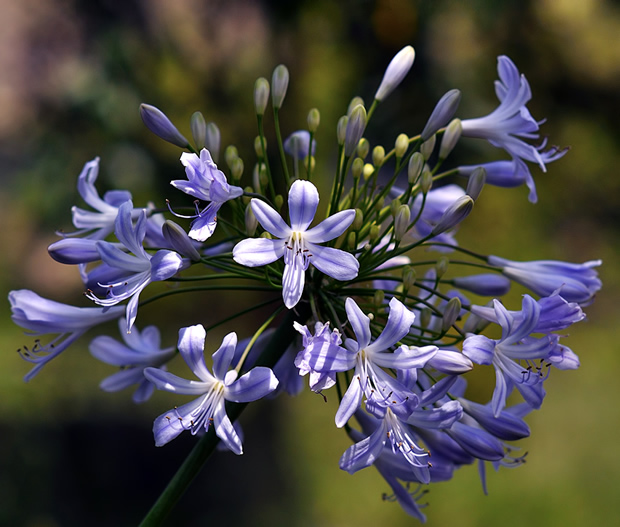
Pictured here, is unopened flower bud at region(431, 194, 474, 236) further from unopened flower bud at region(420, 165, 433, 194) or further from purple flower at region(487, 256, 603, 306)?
purple flower at region(487, 256, 603, 306)

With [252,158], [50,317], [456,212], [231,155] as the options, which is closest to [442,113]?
[456,212]

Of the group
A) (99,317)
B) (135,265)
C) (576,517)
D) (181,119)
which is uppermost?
(135,265)

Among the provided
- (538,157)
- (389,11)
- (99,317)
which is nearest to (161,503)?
(99,317)

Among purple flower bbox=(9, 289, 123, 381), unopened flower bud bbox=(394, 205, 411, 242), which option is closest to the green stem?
unopened flower bud bbox=(394, 205, 411, 242)

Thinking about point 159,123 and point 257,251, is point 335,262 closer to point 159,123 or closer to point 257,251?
point 257,251

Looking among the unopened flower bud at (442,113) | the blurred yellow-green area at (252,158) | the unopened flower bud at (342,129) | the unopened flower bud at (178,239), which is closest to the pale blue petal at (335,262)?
the unopened flower bud at (178,239)

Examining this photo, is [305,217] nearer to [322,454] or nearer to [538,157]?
[538,157]
